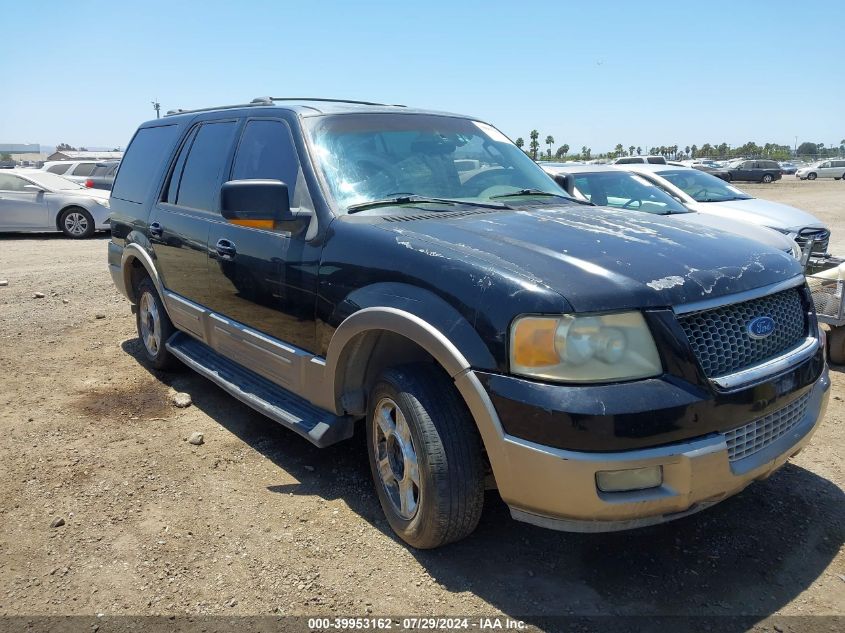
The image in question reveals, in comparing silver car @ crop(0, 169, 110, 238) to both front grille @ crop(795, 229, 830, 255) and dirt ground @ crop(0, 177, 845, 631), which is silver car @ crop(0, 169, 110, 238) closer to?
dirt ground @ crop(0, 177, 845, 631)

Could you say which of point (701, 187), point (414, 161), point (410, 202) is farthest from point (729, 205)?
point (410, 202)

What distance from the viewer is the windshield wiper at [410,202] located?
3367 millimetres

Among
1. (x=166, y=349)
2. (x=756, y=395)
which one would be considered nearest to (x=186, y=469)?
(x=166, y=349)

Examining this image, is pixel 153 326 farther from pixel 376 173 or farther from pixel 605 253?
pixel 605 253

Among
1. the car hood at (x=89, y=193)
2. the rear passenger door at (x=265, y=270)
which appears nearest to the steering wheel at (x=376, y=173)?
the rear passenger door at (x=265, y=270)

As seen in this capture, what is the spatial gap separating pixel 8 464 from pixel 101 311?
13.3ft

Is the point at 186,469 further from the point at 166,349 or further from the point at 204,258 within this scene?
the point at 166,349

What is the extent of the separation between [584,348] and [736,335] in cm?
68

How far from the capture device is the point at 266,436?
4305 millimetres

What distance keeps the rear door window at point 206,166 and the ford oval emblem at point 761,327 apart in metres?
3.12

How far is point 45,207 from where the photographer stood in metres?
13.9

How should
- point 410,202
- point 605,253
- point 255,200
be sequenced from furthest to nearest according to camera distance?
point 410,202, point 255,200, point 605,253

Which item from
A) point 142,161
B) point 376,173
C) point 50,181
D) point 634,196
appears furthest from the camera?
point 50,181

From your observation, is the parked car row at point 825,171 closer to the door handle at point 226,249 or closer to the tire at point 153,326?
the tire at point 153,326
